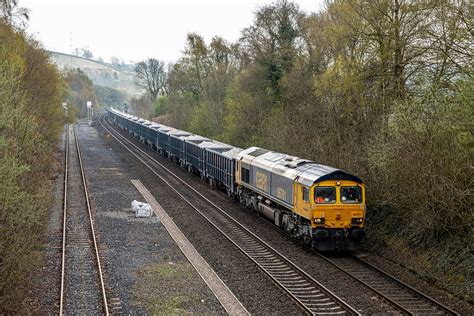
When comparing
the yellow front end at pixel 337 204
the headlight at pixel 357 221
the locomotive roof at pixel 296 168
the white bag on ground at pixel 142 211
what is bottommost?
the white bag on ground at pixel 142 211

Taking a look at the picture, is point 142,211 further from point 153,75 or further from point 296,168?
point 153,75

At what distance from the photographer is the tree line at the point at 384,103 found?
1588 cm

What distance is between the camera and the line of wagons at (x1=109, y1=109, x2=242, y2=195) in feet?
99.4

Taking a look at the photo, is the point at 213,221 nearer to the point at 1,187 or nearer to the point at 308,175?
the point at 308,175

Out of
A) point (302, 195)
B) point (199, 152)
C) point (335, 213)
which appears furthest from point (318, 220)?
point (199, 152)

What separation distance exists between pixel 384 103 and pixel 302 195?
668 cm

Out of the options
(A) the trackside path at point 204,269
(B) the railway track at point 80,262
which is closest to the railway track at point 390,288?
(A) the trackside path at point 204,269

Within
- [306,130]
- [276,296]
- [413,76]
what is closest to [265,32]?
[306,130]

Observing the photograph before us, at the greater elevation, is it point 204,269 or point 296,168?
point 296,168

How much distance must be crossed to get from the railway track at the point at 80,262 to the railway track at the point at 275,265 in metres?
5.07

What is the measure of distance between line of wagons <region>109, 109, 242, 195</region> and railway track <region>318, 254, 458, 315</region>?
38.5 feet

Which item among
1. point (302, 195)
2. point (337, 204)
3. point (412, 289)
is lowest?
point (412, 289)

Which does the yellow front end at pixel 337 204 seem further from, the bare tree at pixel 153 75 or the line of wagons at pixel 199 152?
the bare tree at pixel 153 75

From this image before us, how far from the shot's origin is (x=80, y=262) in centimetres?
1773
